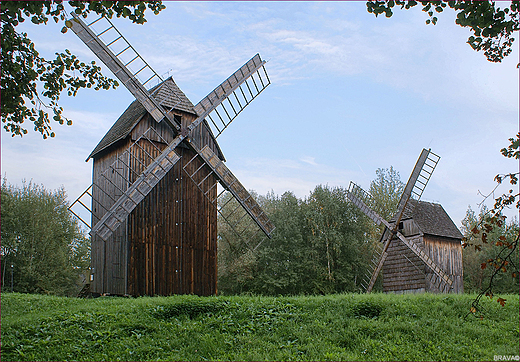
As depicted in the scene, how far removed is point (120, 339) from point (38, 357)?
1.66 m

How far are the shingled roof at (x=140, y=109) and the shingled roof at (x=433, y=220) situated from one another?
1212 centimetres

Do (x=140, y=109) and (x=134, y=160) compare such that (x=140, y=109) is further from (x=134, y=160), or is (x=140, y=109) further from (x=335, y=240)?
(x=335, y=240)

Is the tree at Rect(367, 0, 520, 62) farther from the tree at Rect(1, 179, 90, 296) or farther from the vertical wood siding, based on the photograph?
the tree at Rect(1, 179, 90, 296)

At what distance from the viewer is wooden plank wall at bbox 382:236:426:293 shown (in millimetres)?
20578

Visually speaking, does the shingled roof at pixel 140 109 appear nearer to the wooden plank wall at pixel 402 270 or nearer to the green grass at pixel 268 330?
the green grass at pixel 268 330

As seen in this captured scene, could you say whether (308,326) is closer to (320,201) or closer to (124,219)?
(124,219)

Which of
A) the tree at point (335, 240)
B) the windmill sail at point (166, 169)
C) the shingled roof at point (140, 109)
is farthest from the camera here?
the tree at point (335, 240)

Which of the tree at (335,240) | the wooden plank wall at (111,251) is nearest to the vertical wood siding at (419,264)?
the tree at (335,240)

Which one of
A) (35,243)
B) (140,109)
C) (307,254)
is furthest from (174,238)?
(35,243)

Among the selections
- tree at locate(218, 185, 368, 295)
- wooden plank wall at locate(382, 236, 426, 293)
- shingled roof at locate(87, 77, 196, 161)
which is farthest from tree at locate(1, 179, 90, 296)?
wooden plank wall at locate(382, 236, 426, 293)

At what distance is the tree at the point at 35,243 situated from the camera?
96.2 ft

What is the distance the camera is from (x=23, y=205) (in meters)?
30.6

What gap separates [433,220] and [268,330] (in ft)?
46.6

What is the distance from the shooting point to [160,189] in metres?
15.8
